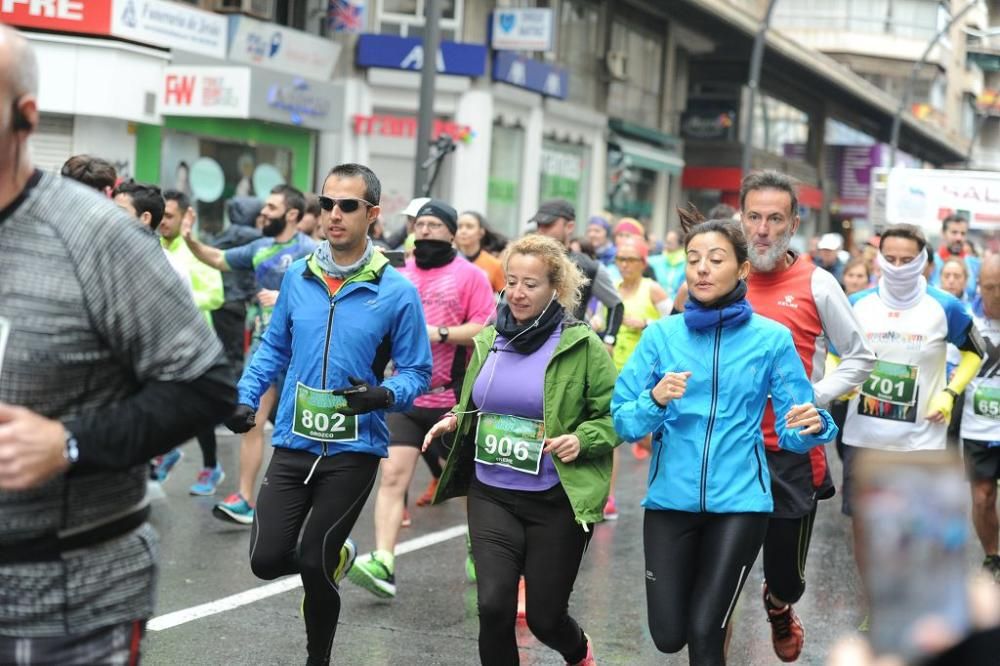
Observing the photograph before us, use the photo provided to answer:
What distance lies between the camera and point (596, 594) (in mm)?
7672

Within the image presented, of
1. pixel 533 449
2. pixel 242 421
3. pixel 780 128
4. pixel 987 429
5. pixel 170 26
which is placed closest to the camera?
pixel 242 421

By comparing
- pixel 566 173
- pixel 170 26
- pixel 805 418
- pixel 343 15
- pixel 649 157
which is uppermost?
pixel 343 15

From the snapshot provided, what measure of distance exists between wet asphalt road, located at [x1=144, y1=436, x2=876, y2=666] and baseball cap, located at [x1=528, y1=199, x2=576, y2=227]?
6.57 ft

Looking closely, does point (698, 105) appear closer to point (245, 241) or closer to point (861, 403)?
point (245, 241)

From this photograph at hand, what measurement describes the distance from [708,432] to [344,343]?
150 centimetres

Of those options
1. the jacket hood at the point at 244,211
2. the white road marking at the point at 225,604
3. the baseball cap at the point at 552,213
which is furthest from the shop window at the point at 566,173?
the white road marking at the point at 225,604

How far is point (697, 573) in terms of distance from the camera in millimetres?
4992

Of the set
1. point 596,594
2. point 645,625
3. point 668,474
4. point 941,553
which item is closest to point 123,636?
point 941,553

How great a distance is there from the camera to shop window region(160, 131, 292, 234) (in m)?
20.5

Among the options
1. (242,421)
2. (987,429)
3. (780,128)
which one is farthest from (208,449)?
(780,128)

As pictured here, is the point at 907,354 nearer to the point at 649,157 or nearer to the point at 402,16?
the point at 402,16

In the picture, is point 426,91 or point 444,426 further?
point 426,91

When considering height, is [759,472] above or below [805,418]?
below

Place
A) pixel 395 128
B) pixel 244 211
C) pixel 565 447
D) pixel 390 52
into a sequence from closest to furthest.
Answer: pixel 565 447
pixel 244 211
pixel 390 52
pixel 395 128
